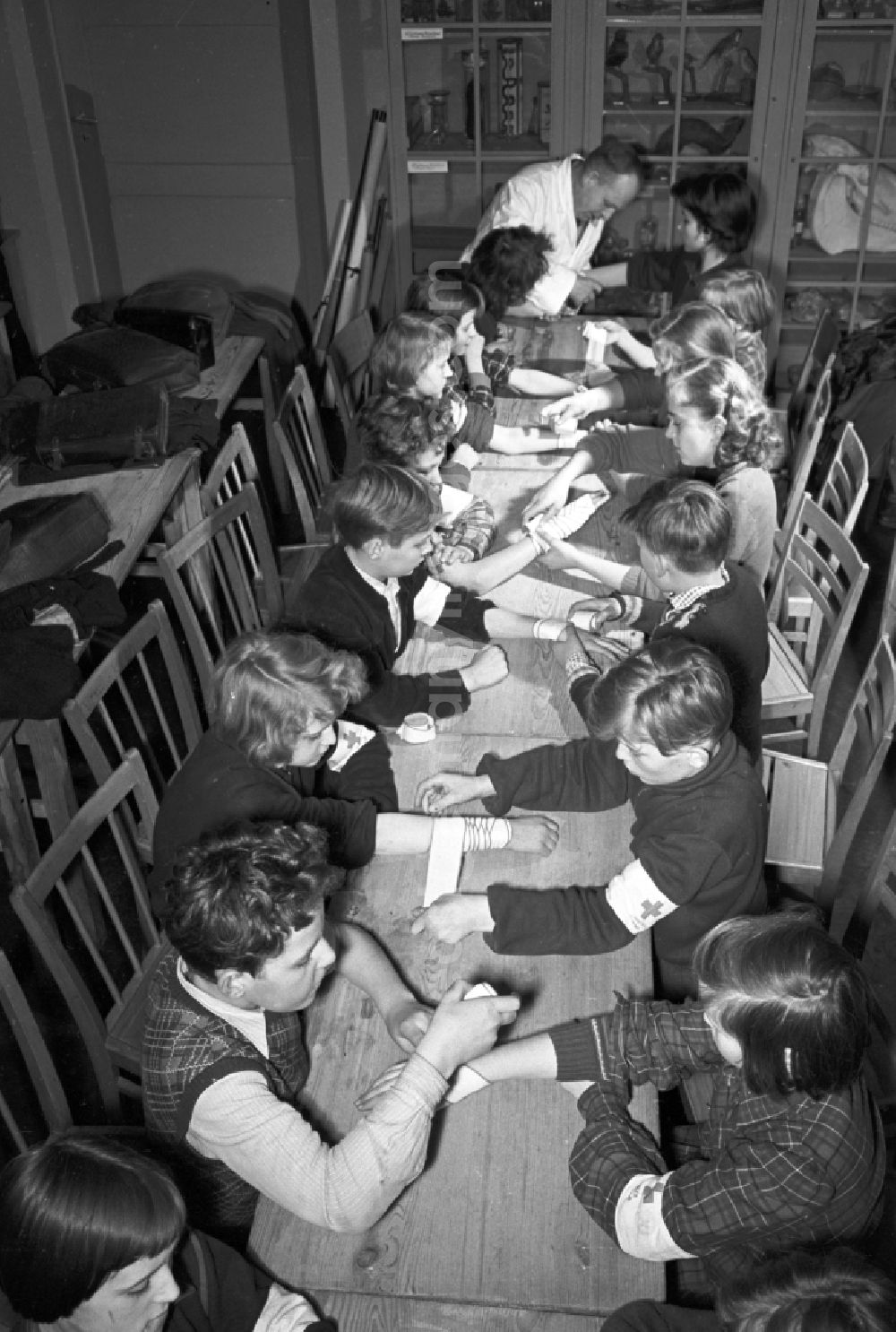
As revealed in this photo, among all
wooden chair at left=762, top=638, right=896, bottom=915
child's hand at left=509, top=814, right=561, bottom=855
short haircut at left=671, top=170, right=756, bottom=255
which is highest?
short haircut at left=671, top=170, right=756, bottom=255

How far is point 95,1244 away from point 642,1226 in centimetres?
64

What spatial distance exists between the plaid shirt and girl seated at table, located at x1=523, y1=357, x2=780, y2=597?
5.04 ft

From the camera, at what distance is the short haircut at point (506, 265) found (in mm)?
4219

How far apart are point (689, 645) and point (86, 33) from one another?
5.12 meters

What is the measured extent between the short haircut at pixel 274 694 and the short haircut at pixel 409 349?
1.53 m

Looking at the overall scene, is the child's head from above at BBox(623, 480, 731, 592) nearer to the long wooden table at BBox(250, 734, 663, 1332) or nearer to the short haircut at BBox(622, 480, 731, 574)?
the short haircut at BBox(622, 480, 731, 574)

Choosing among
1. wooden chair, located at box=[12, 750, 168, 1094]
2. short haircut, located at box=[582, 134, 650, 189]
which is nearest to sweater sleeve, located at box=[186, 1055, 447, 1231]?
wooden chair, located at box=[12, 750, 168, 1094]

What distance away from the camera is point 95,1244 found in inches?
52.5

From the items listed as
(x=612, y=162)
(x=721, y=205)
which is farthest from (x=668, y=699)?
(x=612, y=162)

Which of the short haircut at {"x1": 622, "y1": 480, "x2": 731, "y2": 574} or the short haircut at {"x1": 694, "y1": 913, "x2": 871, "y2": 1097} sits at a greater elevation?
the short haircut at {"x1": 622, "y1": 480, "x2": 731, "y2": 574}

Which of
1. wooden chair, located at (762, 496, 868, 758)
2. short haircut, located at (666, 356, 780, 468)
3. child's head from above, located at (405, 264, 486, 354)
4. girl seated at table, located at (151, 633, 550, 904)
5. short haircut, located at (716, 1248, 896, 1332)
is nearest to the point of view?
short haircut, located at (716, 1248, 896, 1332)

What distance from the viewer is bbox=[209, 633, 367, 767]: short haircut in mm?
2035

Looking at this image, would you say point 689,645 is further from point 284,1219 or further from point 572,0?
point 572,0

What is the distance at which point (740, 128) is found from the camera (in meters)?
5.62
